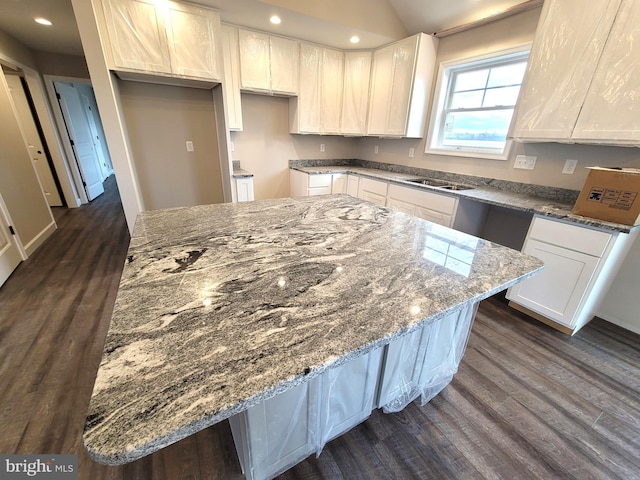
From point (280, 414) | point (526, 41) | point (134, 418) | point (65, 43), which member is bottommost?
point (280, 414)

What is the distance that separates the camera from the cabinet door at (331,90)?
3.46 meters

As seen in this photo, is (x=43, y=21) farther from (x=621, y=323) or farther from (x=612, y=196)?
(x=621, y=323)

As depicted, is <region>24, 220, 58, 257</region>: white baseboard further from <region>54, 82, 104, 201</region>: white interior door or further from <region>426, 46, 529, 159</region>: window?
<region>426, 46, 529, 159</region>: window

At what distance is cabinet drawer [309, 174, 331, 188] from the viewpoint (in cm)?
361

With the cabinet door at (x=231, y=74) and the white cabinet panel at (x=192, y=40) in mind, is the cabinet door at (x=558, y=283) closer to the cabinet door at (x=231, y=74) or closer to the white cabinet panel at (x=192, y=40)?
the cabinet door at (x=231, y=74)

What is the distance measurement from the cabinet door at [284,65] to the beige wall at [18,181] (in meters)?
2.84

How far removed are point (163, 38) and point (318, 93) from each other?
1.79m

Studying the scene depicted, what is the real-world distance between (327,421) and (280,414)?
0.31 m

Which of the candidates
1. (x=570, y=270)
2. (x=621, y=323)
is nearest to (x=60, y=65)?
(x=570, y=270)

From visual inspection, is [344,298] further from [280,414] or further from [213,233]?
[213,233]

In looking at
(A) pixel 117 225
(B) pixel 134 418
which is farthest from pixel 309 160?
(B) pixel 134 418

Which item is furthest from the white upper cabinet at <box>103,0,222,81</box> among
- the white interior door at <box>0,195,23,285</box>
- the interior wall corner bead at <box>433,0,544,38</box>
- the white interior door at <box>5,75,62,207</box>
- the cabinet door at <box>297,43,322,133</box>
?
the white interior door at <box>5,75,62,207</box>

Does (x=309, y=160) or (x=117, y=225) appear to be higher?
(x=309, y=160)

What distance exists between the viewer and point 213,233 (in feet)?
4.05
